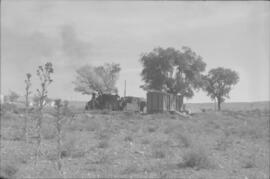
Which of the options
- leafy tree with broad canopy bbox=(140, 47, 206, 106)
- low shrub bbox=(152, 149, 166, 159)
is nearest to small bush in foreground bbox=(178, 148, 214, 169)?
low shrub bbox=(152, 149, 166, 159)

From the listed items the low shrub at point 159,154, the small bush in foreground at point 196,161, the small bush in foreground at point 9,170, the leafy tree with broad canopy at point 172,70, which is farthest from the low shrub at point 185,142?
the leafy tree with broad canopy at point 172,70

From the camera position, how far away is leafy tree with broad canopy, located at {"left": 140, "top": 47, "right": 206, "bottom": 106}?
194ft

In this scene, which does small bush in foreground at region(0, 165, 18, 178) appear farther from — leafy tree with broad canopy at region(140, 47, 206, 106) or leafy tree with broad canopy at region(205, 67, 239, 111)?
leafy tree with broad canopy at region(205, 67, 239, 111)

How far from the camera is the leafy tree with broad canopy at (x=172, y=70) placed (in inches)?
2334

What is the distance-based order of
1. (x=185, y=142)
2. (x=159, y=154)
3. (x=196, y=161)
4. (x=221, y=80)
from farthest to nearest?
(x=221, y=80), (x=185, y=142), (x=159, y=154), (x=196, y=161)

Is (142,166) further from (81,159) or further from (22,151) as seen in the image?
(22,151)

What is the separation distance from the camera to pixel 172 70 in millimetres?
60188

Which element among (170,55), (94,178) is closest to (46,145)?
(94,178)

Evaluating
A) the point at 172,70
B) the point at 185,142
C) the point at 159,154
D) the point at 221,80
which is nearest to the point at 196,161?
the point at 159,154

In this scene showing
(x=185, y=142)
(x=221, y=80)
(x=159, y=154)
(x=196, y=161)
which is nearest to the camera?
(x=196, y=161)

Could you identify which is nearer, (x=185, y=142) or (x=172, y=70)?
A: (x=185, y=142)

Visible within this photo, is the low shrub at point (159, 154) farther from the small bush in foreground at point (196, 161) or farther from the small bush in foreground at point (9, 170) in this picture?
the small bush in foreground at point (9, 170)

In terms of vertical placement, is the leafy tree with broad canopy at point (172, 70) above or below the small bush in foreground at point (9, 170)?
above

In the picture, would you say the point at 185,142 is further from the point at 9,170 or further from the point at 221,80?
the point at 221,80
